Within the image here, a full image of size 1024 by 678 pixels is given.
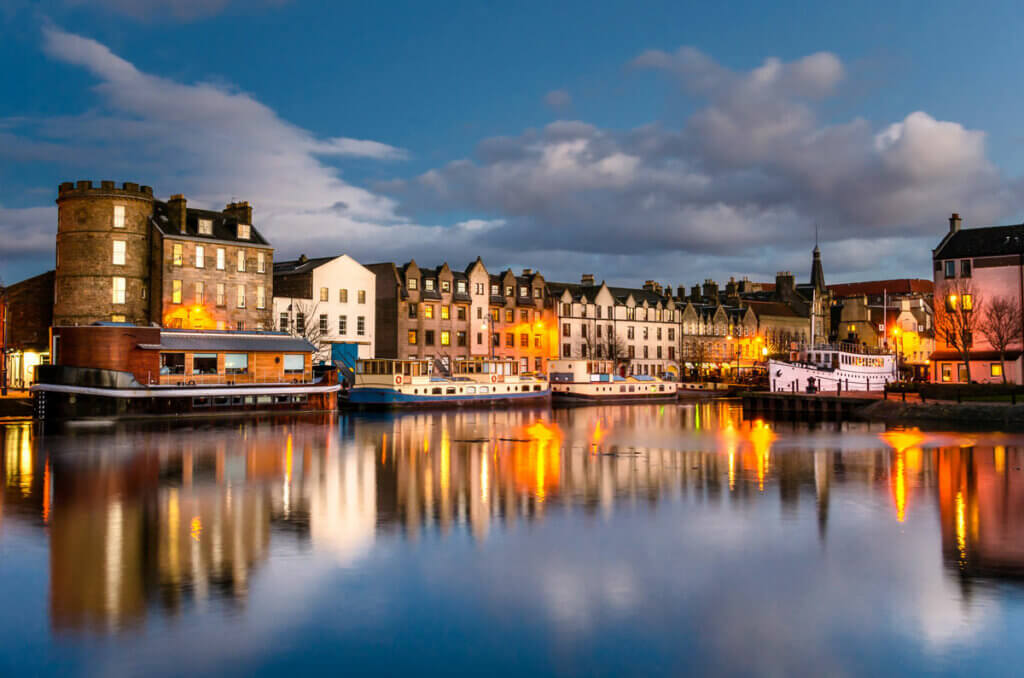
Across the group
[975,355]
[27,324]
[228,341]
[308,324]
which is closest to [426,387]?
[308,324]

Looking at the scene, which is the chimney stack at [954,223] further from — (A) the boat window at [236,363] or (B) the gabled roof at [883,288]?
(B) the gabled roof at [883,288]

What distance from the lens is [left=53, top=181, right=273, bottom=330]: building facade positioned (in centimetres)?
6594

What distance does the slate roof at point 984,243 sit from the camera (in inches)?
2749

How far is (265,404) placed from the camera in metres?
57.4

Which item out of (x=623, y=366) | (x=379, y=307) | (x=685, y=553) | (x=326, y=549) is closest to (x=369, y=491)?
(x=326, y=549)

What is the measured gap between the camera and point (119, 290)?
6669 cm

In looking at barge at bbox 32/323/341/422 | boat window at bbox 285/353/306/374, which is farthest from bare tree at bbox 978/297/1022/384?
boat window at bbox 285/353/306/374

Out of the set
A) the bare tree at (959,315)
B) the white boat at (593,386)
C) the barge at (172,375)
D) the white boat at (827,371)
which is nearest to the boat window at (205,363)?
the barge at (172,375)

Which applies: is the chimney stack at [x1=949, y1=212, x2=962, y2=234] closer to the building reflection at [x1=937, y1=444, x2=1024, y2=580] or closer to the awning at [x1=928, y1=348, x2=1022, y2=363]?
the awning at [x1=928, y1=348, x2=1022, y2=363]

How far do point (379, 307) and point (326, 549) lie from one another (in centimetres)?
6854

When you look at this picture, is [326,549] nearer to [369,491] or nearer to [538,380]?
[369,491]

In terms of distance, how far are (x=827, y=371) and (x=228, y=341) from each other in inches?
2235

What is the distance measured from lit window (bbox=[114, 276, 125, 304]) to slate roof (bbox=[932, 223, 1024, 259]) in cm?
6342

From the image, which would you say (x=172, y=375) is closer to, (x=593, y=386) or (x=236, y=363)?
(x=236, y=363)
